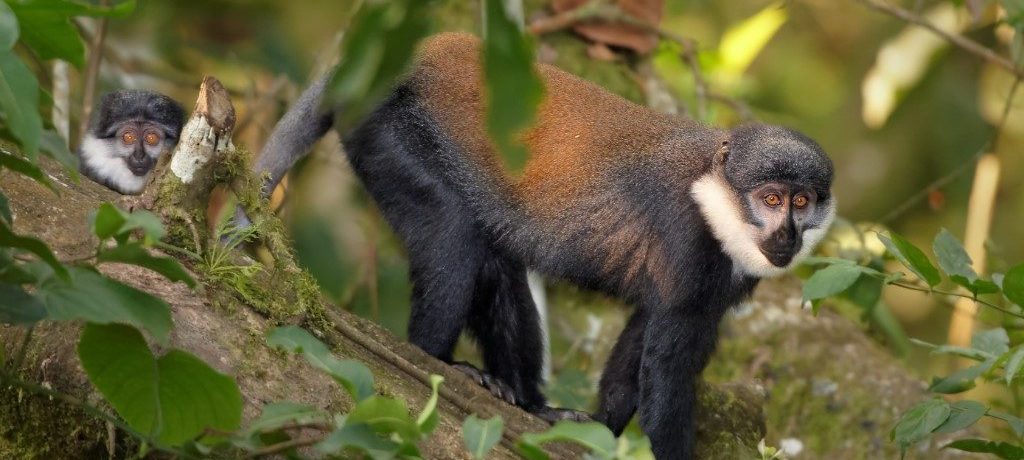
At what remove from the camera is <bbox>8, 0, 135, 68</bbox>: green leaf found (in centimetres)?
308

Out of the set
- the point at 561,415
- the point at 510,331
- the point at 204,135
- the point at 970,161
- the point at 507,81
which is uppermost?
the point at 507,81

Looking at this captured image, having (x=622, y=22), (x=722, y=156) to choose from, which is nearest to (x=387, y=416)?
(x=722, y=156)

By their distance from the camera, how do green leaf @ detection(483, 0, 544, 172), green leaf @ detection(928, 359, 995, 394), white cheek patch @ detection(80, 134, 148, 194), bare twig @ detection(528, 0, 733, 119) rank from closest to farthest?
green leaf @ detection(483, 0, 544, 172), green leaf @ detection(928, 359, 995, 394), white cheek patch @ detection(80, 134, 148, 194), bare twig @ detection(528, 0, 733, 119)

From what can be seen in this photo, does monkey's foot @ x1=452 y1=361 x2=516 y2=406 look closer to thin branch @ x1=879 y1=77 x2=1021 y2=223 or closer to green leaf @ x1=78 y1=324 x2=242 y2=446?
green leaf @ x1=78 y1=324 x2=242 y2=446

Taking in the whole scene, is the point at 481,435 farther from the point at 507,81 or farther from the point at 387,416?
the point at 507,81

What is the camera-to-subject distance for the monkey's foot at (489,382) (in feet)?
20.4

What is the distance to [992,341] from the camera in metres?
5.34

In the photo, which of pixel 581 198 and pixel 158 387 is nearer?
pixel 158 387

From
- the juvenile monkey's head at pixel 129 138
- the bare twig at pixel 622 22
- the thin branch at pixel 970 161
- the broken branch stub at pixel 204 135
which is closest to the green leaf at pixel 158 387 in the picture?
the broken branch stub at pixel 204 135

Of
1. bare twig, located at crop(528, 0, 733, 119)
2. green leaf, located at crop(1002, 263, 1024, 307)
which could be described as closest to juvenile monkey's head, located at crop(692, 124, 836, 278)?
green leaf, located at crop(1002, 263, 1024, 307)

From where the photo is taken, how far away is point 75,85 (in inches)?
455

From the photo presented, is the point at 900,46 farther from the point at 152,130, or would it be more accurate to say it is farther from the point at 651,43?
the point at 152,130

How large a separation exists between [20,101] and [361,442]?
4.03 feet

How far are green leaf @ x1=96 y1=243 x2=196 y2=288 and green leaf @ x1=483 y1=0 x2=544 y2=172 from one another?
62.7 inches
